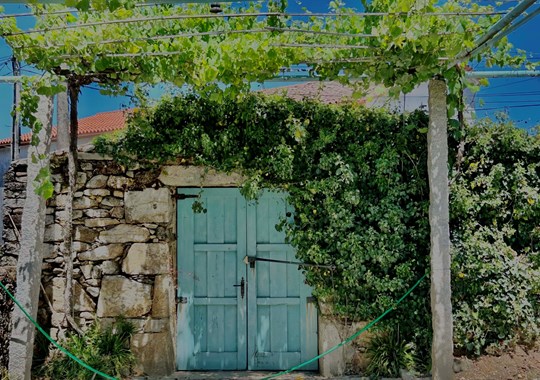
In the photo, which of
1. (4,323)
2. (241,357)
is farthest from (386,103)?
(4,323)

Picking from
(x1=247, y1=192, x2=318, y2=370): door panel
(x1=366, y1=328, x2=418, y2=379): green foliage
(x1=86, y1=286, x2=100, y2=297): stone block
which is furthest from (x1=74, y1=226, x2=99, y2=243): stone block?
(x1=366, y1=328, x2=418, y2=379): green foliage

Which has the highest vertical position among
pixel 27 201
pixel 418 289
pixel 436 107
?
pixel 436 107

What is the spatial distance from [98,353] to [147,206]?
5.35 feet

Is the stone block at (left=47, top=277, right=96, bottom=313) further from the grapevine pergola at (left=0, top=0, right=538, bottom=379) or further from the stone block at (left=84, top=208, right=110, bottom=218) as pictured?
the stone block at (left=84, top=208, right=110, bottom=218)

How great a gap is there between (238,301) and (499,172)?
3.20 m

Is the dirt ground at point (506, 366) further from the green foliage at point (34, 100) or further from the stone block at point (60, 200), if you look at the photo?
the stone block at point (60, 200)

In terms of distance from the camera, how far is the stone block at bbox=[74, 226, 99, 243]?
17.6 ft

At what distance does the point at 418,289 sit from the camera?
201 inches

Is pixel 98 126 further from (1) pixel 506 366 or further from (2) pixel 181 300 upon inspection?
(1) pixel 506 366

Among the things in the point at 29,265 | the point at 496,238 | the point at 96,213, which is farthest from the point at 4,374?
the point at 496,238

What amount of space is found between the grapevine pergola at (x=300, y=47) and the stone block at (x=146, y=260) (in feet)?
3.44

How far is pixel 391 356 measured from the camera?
5047 mm

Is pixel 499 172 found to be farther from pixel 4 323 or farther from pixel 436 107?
pixel 4 323

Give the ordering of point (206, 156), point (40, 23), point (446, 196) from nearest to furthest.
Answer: point (40, 23), point (446, 196), point (206, 156)
